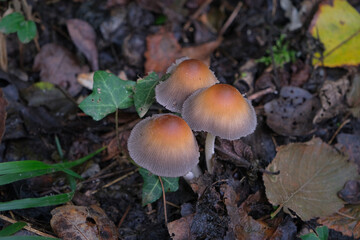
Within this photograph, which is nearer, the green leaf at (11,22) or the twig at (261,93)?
the green leaf at (11,22)

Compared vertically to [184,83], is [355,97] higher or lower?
lower

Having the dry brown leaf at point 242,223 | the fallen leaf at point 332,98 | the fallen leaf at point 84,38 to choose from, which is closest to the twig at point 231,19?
the fallen leaf at point 332,98

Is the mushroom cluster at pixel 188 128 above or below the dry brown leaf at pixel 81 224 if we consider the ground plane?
above

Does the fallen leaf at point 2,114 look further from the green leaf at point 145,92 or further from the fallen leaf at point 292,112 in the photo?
the fallen leaf at point 292,112

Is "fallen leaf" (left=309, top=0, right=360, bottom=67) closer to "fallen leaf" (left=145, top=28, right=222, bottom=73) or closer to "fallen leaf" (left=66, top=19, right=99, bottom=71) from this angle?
"fallen leaf" (left=145, top=28, right=222, bottom=73)

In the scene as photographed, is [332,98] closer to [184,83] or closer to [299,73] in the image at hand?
[299,73]

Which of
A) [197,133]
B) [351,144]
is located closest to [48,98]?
[197,133]

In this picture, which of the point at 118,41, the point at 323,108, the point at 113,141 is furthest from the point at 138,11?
the point at 323,108
